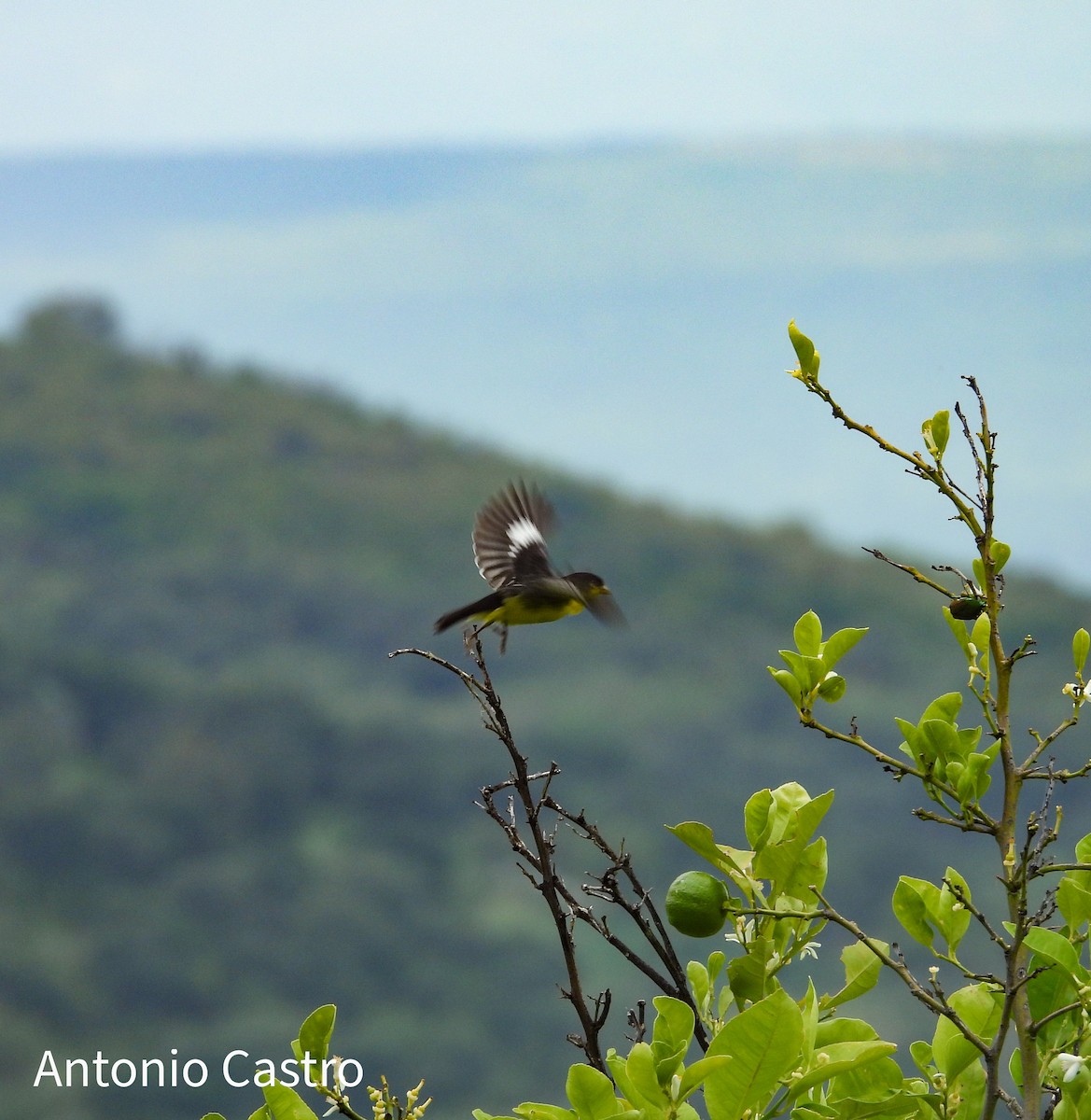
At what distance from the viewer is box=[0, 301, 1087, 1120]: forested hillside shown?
26078 millimetres

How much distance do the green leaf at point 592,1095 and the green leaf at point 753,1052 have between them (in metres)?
0.05

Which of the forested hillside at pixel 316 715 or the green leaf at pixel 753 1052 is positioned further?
the forested hillside at pixel 316 715

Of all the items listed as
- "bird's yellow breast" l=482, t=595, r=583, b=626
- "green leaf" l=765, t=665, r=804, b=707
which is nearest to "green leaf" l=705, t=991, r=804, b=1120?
"green leaf" l=765, t=665, r=804, b=707

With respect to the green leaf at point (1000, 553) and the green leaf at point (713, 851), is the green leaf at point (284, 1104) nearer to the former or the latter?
the green leaf at point (713, 851)

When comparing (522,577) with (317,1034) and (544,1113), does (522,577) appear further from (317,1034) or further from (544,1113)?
(544,1113)

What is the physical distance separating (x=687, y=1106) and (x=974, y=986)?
0.81 ft

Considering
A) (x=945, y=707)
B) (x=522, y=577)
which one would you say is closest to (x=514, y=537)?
(x=522, y=577)

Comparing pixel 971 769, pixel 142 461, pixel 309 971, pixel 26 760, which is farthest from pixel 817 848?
pixel 142 461

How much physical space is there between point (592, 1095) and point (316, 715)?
3011 centimetres

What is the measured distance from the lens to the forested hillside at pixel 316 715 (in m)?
26.1

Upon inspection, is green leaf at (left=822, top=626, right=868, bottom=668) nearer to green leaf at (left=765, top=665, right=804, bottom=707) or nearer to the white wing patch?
green leaf at (left=765, top=665, right=804, bottom=707)

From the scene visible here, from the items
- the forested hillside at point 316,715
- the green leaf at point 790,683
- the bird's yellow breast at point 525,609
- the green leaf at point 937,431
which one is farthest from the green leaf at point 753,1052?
the forested hillside at point 316,715

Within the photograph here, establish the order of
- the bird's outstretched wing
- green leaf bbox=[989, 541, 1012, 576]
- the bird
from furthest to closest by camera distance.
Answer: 1. the bird's outstretched wing
2. the bird
3. green leaf bbox=[989, 541, 1012, 576]

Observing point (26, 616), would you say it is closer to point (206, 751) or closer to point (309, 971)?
point (206, 751)
